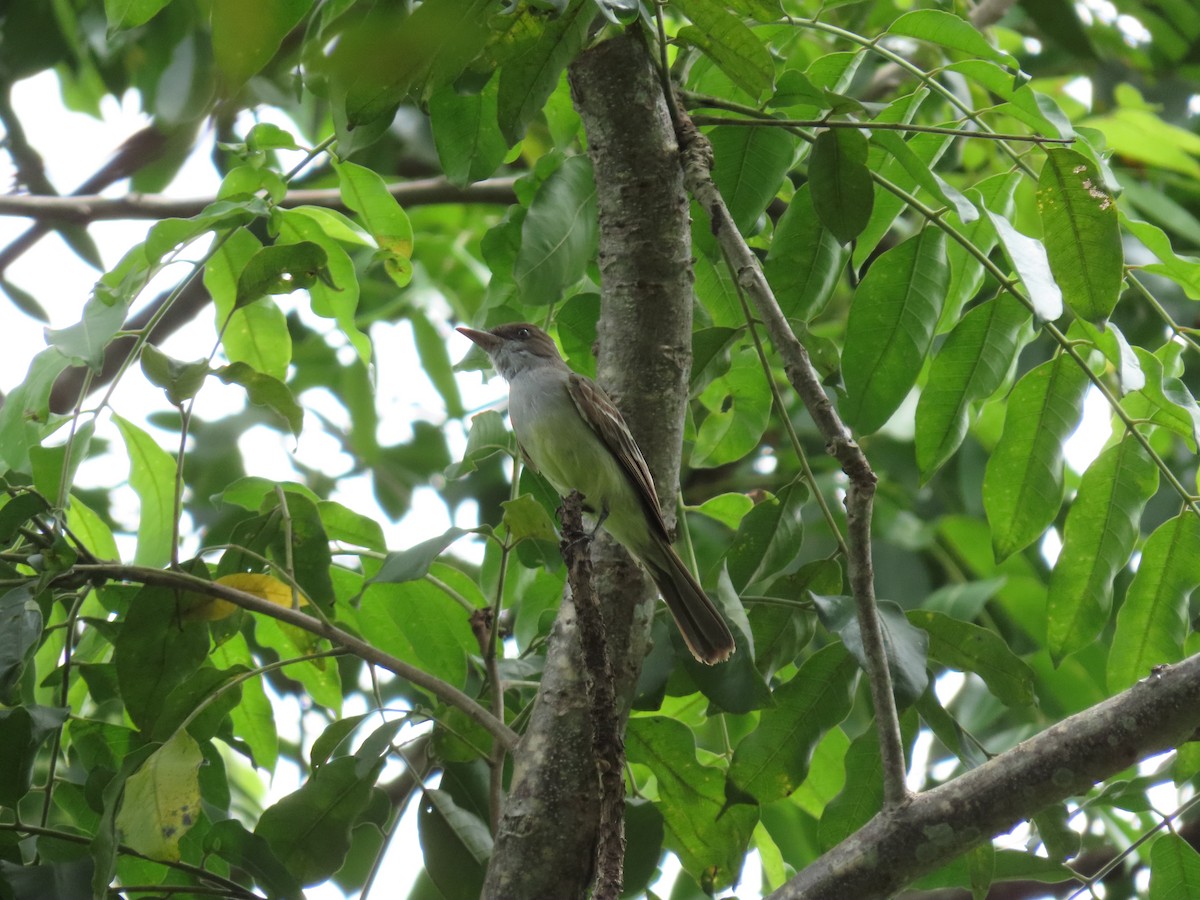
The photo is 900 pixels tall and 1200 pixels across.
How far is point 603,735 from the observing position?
192 cm

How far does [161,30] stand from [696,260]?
231cm

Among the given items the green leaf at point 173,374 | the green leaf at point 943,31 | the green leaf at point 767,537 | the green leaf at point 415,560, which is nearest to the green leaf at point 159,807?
the green leaf at point 415,560

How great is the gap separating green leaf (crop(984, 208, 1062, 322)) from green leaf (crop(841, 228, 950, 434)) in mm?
347

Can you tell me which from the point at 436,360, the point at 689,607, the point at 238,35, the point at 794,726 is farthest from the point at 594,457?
the point at 238,35

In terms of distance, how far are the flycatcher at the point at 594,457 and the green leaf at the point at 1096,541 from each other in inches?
27.2

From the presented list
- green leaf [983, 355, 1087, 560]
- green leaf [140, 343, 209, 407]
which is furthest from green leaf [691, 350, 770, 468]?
green leaf [140, 343, 209, 407]

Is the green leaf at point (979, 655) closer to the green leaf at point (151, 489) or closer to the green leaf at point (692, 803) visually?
the green leaf at point (692, 803)

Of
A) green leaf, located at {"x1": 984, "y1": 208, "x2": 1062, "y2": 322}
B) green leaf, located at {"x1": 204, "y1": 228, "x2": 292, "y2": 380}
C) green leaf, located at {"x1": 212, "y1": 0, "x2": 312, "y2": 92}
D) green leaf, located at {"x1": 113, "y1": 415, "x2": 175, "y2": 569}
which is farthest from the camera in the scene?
green leaf, located at {"x1": 204, "y1": 228, "x2": 292, "y2": 380}

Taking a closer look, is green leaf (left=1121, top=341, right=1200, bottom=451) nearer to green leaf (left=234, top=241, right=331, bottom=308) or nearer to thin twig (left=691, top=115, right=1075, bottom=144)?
thin twig (left=691, top=115, right=1075, bottom=144)

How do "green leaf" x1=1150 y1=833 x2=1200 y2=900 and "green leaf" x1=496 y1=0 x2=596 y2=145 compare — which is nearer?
"green leaf" x1=496 y1=0 x2=596 y2=145

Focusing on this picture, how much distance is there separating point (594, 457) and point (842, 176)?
1.21 m

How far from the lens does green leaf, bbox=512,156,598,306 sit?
8.59ft

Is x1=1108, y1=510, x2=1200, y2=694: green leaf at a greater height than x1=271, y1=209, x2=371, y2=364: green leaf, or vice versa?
x1=271, y1=209, x2=371, y2=364: green leaf

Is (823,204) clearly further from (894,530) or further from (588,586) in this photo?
(894,530)
